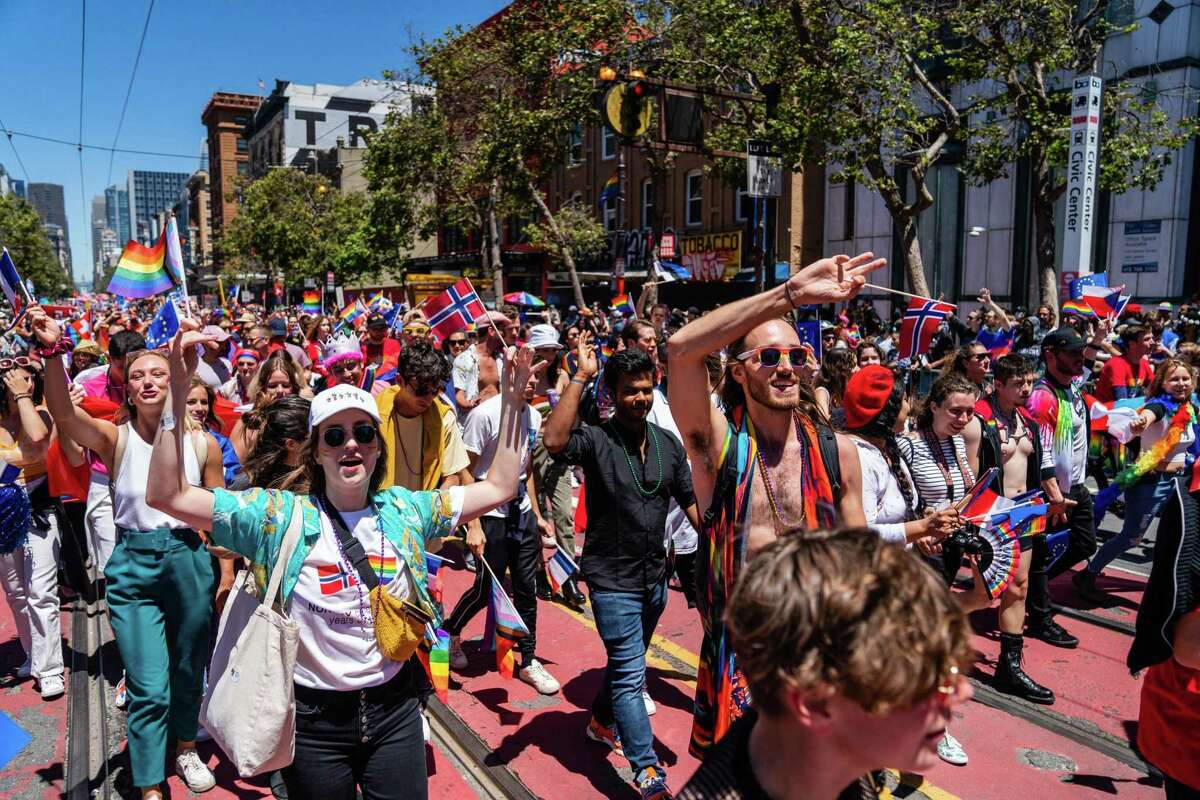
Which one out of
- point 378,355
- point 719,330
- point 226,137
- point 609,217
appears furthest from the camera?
point 226,137

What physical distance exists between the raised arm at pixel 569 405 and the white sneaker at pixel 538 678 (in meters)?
1.68

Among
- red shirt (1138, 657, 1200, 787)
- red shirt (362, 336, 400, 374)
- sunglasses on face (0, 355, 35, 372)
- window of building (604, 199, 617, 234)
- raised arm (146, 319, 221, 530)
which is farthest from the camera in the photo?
window of building (604, 199, 617, 234)

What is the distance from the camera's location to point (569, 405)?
4.17m

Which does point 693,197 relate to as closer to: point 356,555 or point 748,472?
point 748,472

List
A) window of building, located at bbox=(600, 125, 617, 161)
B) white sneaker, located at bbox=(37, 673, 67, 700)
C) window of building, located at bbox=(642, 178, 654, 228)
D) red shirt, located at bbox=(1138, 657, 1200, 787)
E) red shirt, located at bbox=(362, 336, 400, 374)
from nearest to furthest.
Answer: red shirt, located at bbox=(1138, 657, 1200, 787) < white sneaker, located at bbox=(37, 673, 67, 700) < red shirt, located at bbox=(362, 336, 400, 374) < window of building, located at bbox=(642, 178, 654, 228) < window of building, located at bbox=(600, 125, 617, 161)

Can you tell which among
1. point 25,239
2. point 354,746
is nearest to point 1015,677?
point 354,746

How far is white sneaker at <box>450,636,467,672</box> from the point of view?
562 cm

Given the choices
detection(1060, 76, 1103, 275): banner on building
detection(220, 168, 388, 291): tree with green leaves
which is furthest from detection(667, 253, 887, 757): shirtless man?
detection(220, 168, 388, 291): tree with green leaves

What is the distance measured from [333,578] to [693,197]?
2919 cm

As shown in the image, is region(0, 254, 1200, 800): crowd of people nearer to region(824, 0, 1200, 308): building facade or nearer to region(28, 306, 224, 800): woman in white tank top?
region(28, 306, 224, 800): woman in white tank top

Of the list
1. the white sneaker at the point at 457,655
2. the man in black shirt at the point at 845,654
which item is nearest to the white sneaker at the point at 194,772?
the white sneaker at the point at 457,655

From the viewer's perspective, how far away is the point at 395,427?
5102mm

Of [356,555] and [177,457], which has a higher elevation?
[177,457]

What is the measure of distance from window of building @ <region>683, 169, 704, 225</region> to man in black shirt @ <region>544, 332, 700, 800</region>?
26998mm
